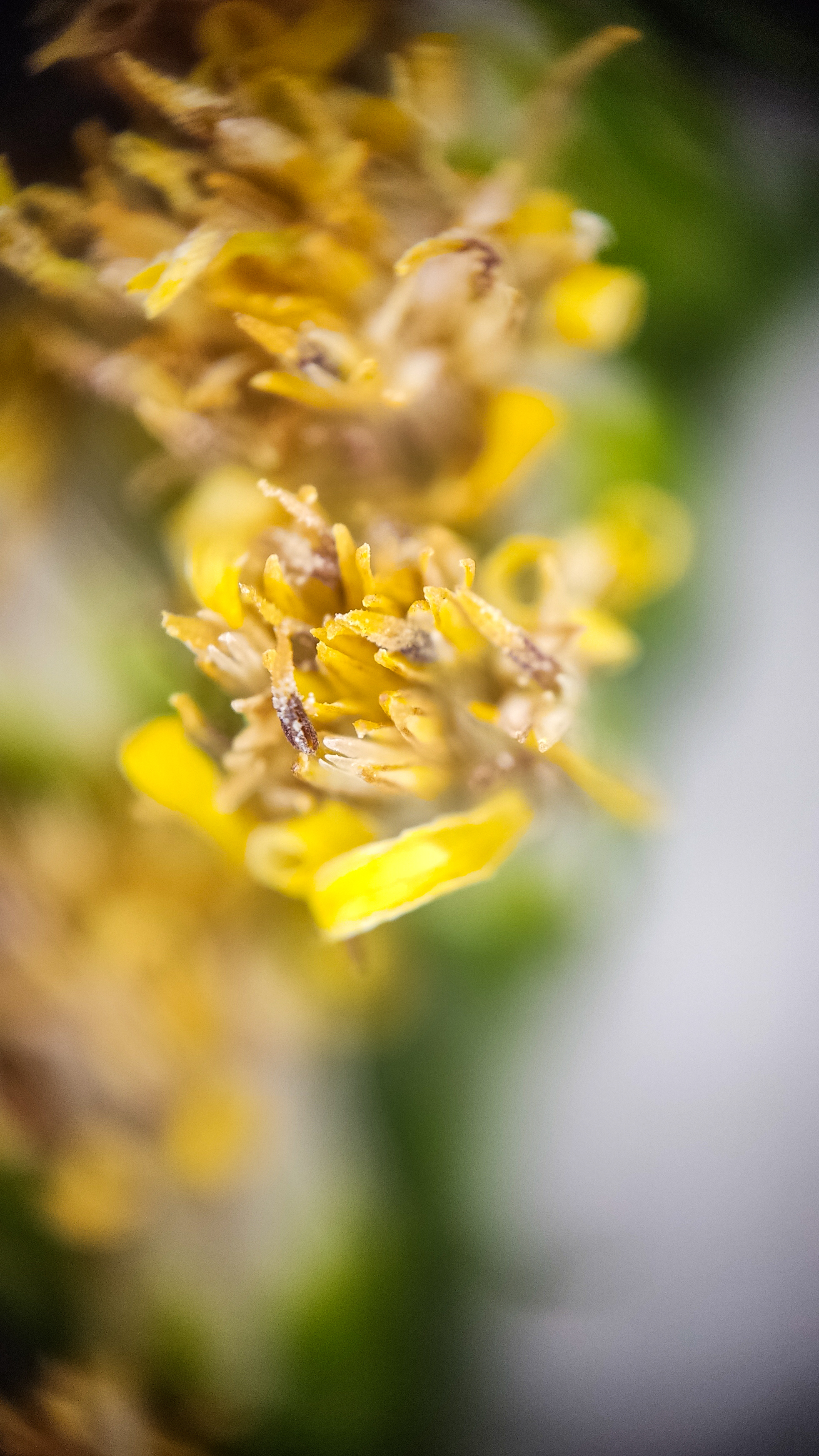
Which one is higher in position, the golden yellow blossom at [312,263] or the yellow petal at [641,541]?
the golden yellow blossom at [312,263]

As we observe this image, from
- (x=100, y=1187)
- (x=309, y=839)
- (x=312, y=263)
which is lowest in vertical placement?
(x=100, y=1187)

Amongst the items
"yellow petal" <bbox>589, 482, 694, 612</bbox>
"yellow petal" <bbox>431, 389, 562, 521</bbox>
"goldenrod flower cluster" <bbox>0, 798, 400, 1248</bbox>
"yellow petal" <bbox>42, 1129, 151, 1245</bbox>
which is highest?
"yellow petal" <bbox>431, 389, 562, 521</bbox>

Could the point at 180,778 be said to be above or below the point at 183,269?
below

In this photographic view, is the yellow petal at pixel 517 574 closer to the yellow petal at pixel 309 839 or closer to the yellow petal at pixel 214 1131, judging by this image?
the yellow petal at pixel 309 839

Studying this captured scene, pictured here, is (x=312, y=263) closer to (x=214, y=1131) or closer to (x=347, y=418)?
(x=347, y=418)

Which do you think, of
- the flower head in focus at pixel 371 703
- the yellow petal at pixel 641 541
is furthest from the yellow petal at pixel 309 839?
the yellow petal at pixel 641 541

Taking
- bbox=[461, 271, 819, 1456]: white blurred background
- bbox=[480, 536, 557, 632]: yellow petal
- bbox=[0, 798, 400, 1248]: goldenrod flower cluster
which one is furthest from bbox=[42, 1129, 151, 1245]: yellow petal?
bbox=[480, 536, 557, 632]: yellow petal

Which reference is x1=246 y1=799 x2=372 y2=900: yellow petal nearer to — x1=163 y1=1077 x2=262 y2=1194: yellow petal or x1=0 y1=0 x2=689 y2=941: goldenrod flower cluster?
x1=0 y1=0 x2=689 y2=941: goldenrod flower cluster

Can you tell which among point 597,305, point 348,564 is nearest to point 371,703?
point 348,564
